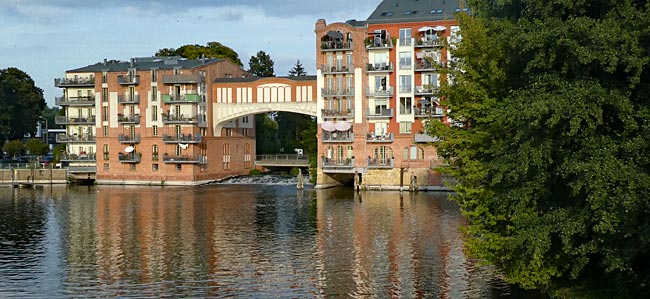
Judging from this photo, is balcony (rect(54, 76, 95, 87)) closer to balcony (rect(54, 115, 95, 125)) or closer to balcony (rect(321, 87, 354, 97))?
balcony (rect(54, 115, 95, 125))

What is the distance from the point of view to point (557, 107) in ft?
65.1

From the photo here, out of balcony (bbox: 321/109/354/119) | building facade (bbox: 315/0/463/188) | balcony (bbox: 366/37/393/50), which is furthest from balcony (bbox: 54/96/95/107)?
balcony (bbox: 366/37/393/50)

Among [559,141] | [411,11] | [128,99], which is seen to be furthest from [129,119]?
[559,141]

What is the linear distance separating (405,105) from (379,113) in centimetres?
273

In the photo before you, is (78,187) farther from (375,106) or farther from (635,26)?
(635,26)

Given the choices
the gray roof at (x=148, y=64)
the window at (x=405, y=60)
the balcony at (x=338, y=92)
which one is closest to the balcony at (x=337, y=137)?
the balcony at (x=338, y=92)

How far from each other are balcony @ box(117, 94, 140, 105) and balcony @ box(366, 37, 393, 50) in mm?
28577

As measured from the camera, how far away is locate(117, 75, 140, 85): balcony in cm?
8438

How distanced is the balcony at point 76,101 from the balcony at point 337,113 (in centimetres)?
3008

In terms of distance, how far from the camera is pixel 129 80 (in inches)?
3329

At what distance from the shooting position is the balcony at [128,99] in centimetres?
8459

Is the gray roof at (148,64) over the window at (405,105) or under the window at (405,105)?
over

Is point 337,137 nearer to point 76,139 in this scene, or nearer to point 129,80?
point 129,80

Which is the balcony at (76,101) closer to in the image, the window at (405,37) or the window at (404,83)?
the window at (404,83)
